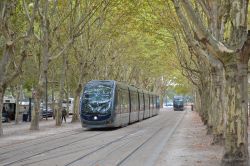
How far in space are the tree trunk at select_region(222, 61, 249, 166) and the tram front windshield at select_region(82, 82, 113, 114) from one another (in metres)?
18.6

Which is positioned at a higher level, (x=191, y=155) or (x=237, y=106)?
(x=237, y=106)

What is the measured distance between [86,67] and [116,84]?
8.90 metres

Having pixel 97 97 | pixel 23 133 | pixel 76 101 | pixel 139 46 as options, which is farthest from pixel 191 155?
pixel 139 46

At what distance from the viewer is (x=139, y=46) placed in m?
46.8

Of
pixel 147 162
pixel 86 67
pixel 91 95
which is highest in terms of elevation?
pixel 86 67

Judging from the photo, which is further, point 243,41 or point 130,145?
point 130,145

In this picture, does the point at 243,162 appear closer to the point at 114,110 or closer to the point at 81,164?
the point at 81,164

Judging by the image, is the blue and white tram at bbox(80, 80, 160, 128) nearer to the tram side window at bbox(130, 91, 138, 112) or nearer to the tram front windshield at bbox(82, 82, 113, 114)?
the tram front windshield at bbox(82, 82, 113, 114)

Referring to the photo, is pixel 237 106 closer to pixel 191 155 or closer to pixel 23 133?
pixel 191 155

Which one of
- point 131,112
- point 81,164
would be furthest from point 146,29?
point 81,164

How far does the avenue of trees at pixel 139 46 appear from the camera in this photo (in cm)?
1119

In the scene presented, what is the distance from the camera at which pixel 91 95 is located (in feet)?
99.5

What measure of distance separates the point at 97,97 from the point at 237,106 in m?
19.6

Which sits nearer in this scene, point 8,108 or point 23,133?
point 23,133
